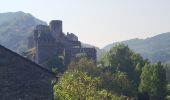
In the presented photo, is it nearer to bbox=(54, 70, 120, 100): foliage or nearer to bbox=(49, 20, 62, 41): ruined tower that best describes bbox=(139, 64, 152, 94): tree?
bbox=(49, 20, 62, 41): ruined tower

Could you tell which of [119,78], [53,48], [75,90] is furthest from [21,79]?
[53,48]

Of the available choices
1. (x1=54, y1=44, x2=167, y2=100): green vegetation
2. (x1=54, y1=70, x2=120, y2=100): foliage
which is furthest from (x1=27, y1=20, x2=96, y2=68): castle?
(x1=54, y1=70, x2=120, y2=100): foliage

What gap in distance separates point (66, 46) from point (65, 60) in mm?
8678

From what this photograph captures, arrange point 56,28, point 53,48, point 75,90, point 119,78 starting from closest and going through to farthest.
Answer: point 75,90, point 119,78, point 53,48, point 56,28

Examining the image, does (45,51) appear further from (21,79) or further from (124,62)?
(21,79)

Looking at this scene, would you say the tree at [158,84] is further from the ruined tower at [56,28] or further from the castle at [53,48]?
the ruined tower at [56,28]

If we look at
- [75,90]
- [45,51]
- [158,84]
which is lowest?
[75,90]

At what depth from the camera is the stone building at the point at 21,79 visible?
73.9ft

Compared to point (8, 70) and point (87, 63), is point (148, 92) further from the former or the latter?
point (8, 70)

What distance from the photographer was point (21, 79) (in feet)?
74.7

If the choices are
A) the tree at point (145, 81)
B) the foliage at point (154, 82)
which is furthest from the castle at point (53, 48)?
the foliage at point (154, 82)

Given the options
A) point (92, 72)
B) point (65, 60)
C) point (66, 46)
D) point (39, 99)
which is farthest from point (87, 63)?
point (39, 99)

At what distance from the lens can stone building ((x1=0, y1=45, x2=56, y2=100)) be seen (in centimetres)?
2253

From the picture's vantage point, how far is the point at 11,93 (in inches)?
891
